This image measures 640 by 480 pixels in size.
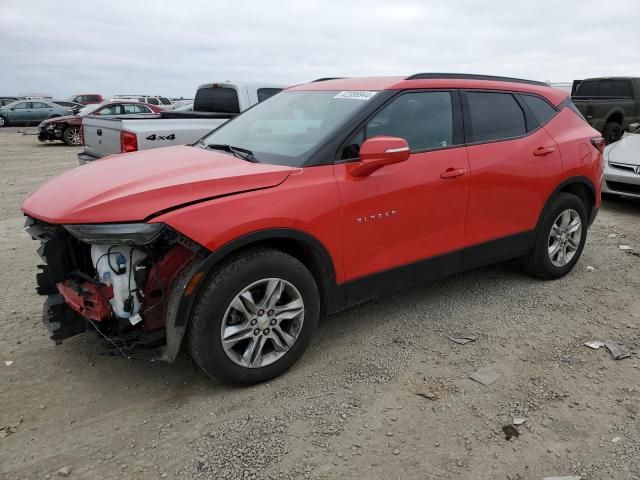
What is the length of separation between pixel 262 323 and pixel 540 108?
3.14 meters

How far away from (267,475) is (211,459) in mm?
303

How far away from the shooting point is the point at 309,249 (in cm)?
315

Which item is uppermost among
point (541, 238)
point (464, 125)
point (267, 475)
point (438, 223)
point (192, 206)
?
point (464, 125)

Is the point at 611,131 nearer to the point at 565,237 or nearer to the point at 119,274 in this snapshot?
the point at 565,237

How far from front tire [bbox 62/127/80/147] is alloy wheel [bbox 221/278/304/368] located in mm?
17705

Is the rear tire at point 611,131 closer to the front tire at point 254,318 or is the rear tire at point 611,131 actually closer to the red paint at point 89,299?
the front tire at point 254,318

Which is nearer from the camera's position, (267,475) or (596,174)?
(267,475)

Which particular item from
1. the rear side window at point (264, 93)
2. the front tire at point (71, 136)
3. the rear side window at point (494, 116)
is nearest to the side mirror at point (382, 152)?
the rear side window at point (494, 116)

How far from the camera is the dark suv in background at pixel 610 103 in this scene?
11922mm

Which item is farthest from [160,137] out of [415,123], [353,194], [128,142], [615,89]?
[615,89]

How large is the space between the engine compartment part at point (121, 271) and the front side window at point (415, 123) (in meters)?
1.42

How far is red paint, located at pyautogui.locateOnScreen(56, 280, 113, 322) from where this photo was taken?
2.84 meters

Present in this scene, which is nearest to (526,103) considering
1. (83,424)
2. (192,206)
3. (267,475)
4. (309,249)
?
(309,249)

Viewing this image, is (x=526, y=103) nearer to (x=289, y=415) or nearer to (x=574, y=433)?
(x=574, y=433)
